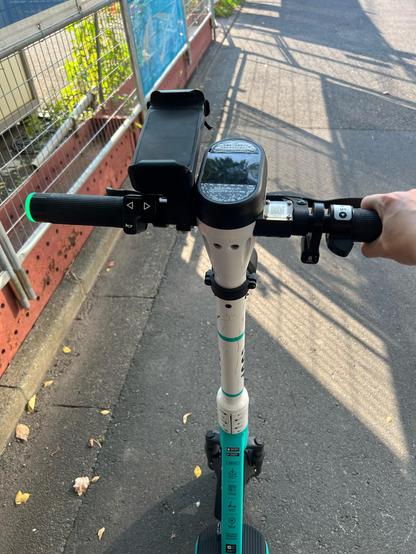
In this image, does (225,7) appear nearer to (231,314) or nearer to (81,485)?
(81,485)

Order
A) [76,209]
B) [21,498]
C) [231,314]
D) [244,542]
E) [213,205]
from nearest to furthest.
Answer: [213,205]
[76,209]
[231,314]
[244,542]
[21,498]

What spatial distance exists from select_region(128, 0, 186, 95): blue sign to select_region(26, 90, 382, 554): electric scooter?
3.87 metres

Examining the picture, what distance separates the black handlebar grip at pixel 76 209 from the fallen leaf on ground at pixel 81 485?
1794 mm

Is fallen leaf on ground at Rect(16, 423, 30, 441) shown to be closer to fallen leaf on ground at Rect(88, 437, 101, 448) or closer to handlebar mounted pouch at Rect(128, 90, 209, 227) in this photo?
fallen leaf on ground at Rect(88, 437, 101, 448)

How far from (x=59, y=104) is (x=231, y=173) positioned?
3.42m

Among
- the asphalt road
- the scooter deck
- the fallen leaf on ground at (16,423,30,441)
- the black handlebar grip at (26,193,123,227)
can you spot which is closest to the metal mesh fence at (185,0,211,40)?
the asphalt road

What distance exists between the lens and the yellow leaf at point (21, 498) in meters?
2.47

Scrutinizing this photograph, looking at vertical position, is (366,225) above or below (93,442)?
above

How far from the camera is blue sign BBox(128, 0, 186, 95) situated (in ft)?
15.3

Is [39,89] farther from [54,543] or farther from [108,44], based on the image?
[54,543]

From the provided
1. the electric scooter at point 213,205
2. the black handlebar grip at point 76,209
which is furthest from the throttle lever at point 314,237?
the black handlebar grip at point 76,209

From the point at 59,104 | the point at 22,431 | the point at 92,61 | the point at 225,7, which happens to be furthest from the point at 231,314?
the point at 225,7

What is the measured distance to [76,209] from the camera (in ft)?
4.12

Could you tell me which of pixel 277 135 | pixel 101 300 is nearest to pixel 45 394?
pixel 101 300
